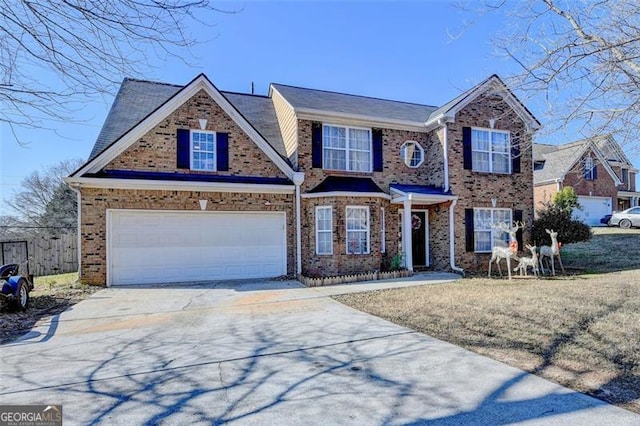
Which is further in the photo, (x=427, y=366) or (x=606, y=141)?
(x=606, y=141)

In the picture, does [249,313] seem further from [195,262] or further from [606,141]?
[606,141]

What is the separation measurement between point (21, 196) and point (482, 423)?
1550 inches

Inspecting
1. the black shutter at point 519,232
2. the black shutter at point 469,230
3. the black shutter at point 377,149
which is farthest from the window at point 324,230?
the black shutter at point 519,232

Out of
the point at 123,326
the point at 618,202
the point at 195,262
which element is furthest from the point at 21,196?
the point at 618,202

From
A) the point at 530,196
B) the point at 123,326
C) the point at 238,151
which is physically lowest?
the point at 123,326

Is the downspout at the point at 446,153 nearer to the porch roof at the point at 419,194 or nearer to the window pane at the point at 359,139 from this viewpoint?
the porch roof at the point at 419,194

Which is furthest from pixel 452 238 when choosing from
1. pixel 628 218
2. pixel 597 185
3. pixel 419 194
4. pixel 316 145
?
pixel 597 185

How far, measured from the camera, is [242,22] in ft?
18.6

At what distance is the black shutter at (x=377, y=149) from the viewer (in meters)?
14.3

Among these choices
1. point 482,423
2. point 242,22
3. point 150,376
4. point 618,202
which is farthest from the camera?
point 618,202

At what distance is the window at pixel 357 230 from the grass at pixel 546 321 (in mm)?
3205

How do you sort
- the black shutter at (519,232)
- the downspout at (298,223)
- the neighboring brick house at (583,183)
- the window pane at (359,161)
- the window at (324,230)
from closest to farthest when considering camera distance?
the window at (324,230) → the downspout at (298,223) → the window pane at (359,161) → the black shutter at (519,232) → the neighboring brick house at (583,183)

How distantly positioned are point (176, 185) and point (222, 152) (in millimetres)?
2019

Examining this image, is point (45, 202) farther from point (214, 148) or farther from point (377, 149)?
point (377, 149)
